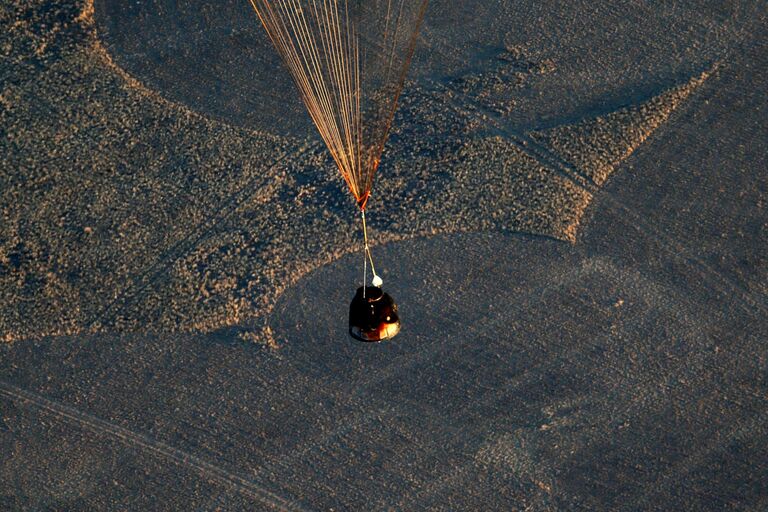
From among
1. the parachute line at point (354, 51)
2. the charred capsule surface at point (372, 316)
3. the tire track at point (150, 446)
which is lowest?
the tire track at point (150, 446)

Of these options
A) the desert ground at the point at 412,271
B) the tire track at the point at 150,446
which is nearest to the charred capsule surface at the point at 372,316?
the desert ground at the point at 412,271

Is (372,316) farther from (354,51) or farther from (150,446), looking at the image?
(354,51)

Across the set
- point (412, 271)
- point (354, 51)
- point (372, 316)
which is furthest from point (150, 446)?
point (354, 51)

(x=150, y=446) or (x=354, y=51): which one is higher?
(x=354, y=51)

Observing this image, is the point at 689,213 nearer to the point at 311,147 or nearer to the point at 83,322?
the point at 311,147

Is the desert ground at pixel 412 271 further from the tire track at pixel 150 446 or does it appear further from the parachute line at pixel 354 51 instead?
the parachute line at pixel 354 51

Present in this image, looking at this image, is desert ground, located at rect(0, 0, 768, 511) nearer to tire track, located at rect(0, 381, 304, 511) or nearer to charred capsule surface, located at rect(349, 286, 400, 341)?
tire track, located at rect(0, 381, 304, 511)

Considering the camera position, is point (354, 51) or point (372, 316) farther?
point (354, 51)

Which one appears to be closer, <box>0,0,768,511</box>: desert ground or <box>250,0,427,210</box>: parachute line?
<box>0,0,768,511</box>: desert ground

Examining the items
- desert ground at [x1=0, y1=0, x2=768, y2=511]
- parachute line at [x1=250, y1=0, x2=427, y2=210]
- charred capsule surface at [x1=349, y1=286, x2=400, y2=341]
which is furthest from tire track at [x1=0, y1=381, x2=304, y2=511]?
parachute line at [x1=250, y1=0, x2=427, y2=210]

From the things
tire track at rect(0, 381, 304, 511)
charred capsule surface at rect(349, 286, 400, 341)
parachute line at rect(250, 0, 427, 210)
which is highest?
parachute line at rect(250, 0, 427, 210)
